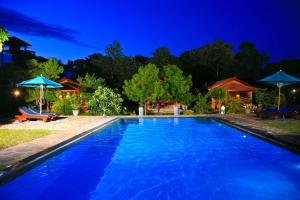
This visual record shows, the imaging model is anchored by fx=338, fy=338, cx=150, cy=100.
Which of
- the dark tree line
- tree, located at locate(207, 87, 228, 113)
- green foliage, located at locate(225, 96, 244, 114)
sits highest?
the dark tree line

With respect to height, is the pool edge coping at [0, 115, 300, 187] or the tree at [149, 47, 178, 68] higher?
the tree at [149, 47, 178, 68]

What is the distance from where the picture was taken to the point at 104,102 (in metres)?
24.8

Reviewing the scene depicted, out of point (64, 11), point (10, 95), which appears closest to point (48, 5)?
point (64, 11)

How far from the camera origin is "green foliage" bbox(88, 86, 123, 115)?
24.5 meters

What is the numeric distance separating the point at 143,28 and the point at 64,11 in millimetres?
14768

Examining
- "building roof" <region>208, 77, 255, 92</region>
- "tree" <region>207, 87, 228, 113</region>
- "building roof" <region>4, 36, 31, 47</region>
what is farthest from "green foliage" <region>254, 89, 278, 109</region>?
"building roof" <region>4, 36, 31, 47</region>

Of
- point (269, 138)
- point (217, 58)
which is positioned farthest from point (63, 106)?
point (217, 58)

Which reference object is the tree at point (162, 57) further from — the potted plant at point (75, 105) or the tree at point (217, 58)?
the potted plant at point (75, 105)

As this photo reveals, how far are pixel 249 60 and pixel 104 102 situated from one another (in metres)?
36.1

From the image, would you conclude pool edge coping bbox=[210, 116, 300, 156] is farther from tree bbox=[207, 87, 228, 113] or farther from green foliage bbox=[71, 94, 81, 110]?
green foliage bbox=[71, 94, 81, 110]

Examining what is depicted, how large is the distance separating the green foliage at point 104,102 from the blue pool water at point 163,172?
1091 centimetres

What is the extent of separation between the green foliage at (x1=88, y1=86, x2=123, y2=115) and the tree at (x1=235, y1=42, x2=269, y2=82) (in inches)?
1267

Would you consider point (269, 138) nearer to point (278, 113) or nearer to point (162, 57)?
point (278, 113)

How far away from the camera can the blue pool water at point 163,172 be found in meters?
6.75
